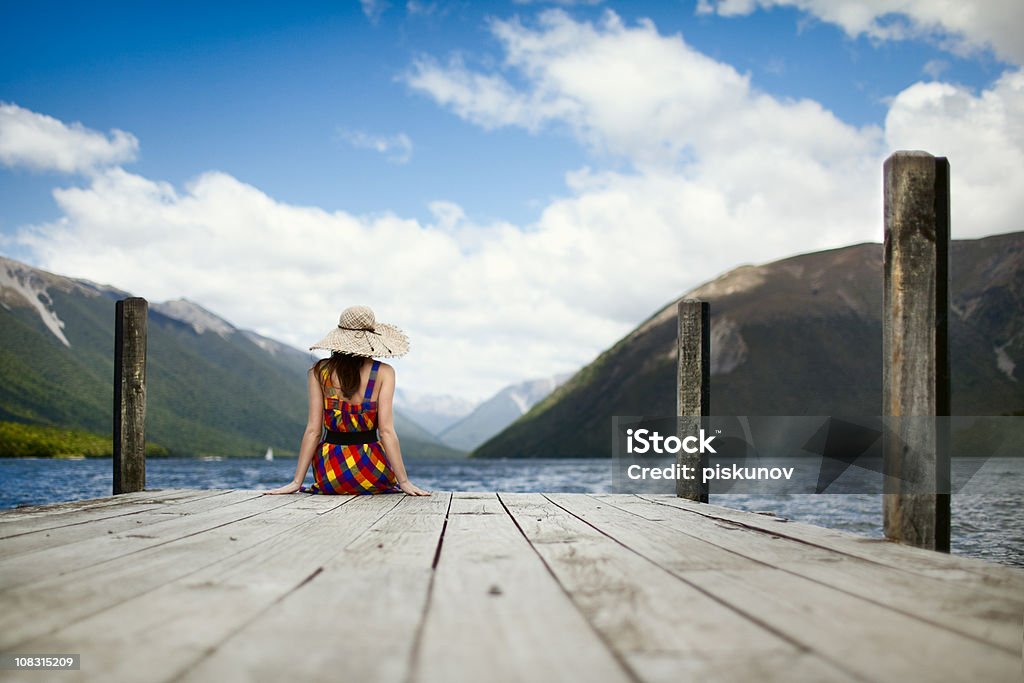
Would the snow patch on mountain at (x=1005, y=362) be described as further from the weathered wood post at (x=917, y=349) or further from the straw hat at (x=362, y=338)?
the weathered wood post at (x=917, y=349)

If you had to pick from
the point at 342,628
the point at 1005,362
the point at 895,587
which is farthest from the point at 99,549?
the point at 1005,362

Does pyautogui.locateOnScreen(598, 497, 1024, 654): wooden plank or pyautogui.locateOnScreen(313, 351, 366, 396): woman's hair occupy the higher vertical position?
pyautogui.locateOnScreen(313, 351, 366, 396): woman's hair

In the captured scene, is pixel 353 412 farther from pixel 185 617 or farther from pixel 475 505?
pixel 185 617

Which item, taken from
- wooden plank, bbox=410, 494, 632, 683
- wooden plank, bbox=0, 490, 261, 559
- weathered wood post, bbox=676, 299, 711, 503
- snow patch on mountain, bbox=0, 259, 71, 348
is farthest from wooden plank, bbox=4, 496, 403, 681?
snow patch on mountain, bbox=0, 259, 71, 348

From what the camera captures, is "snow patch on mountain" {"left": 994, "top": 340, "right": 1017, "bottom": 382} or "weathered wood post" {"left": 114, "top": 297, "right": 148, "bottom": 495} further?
"snow patch on mountain" {"left": 994, "top": 340, "right": 1017, "bottom": 382}

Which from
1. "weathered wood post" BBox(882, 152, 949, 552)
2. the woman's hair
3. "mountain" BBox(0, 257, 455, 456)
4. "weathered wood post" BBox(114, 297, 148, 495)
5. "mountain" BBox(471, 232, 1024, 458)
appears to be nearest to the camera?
"weathered wood post" BBox(882, 152, 949, 552)

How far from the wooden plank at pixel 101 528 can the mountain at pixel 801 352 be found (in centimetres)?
11102

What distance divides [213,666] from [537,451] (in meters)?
151

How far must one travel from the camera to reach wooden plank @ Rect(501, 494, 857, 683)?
6.10 feet

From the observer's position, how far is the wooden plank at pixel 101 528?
12.2 feet

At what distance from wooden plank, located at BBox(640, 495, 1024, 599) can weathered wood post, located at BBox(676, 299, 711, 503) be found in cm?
184

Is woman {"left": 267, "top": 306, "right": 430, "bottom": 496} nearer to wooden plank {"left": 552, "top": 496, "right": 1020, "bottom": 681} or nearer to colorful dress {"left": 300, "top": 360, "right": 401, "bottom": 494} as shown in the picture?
colorful dress {"left": 300, "top": 360, "right": 401, "bottom": 494}

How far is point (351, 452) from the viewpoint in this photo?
6824 mm

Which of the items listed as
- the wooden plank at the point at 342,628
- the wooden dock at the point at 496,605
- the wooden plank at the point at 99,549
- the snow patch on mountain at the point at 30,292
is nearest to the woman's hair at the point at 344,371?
the wooden plank at the point at 99,549
